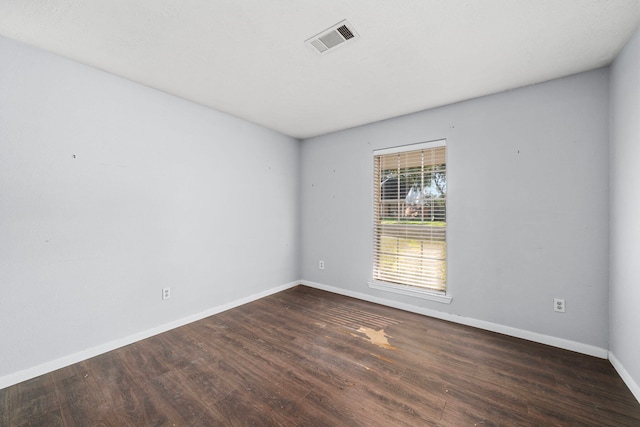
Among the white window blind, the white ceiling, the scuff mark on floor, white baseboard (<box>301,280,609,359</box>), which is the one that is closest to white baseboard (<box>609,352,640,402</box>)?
white baseboard (<box>301,280,609,359</box>)

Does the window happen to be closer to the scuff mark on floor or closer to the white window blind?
the white window blind

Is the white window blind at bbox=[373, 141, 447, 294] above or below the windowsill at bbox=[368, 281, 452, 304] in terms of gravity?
above

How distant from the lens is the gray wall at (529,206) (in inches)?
94.3

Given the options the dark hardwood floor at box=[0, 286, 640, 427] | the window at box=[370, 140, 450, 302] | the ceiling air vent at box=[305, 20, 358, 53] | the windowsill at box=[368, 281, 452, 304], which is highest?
the ceiling air vent at box=[305, 20, 358, 53]

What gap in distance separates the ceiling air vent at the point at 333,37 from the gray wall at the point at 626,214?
212 centimetres

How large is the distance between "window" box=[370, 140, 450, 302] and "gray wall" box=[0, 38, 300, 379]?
2.08 meters

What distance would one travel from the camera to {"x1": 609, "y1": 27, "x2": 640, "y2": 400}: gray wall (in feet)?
6.12

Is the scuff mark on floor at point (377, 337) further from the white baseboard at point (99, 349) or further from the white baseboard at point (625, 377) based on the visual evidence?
the white baseboard at point (99, 349)

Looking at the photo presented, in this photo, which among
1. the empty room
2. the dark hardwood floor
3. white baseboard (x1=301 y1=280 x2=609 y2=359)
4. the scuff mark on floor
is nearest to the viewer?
the dark hardwood floor

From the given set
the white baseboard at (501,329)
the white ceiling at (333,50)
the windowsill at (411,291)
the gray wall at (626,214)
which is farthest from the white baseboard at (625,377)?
the white ceiling at (333,50)

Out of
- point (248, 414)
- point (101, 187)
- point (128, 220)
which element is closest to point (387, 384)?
point (248, 414)

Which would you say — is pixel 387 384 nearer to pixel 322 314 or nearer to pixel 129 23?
pixel 322 314

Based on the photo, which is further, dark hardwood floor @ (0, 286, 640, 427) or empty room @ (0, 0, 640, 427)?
empty room @ (0, 0, 640, 427)

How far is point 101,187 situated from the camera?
245 centimetres
